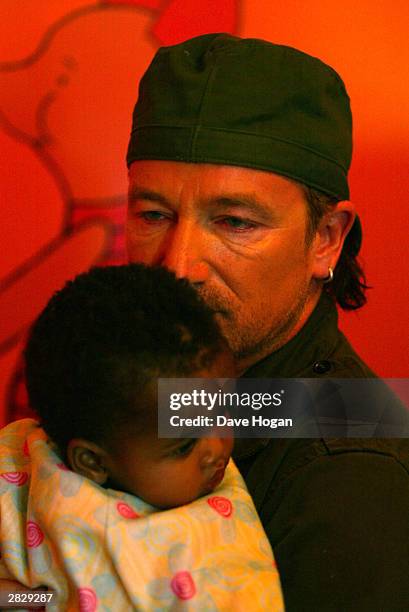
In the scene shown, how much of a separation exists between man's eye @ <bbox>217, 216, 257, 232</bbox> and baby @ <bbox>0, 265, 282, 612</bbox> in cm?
31

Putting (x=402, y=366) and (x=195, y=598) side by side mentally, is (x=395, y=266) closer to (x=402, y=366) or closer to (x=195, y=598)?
(x=402, y=366)

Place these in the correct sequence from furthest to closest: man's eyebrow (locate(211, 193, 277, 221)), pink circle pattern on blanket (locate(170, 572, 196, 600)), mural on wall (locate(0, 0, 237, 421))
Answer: mural on wall (locate(0, 0, 237, 421)) → man's eyebrow (locate(211, 193, 277, 221)) → pink circle pattern on blanket (locate(170, 572, 196, 600))

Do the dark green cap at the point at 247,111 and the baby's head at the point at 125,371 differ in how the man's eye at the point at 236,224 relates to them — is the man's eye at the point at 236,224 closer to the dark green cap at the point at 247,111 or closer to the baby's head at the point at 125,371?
the dark green cap at the point at 247,111

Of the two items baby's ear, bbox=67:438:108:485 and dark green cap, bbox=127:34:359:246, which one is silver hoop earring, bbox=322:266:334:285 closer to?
dark green cap, bbox=127:34:359:246

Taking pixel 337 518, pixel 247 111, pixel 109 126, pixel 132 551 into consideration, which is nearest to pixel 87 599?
pixel 132 551

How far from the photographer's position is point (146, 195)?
4.32ft

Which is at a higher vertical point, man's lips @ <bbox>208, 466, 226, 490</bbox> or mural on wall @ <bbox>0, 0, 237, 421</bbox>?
mural on wall @ <bbox>0, 0, 237, 421</bbox>

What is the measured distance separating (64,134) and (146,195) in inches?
31.2

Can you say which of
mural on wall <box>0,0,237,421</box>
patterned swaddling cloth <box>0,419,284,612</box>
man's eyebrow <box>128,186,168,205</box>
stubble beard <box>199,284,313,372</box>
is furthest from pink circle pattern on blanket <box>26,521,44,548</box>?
mural on wall <box>0,0,237,421</box>

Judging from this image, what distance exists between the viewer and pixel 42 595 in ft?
3.15

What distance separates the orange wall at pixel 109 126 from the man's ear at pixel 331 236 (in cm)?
51

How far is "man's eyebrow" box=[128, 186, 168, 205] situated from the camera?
1.29 metres

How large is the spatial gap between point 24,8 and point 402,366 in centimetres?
125

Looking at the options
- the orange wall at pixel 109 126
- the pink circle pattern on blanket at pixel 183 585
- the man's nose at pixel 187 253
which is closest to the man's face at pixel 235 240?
the man's nose at pixel 187 253
